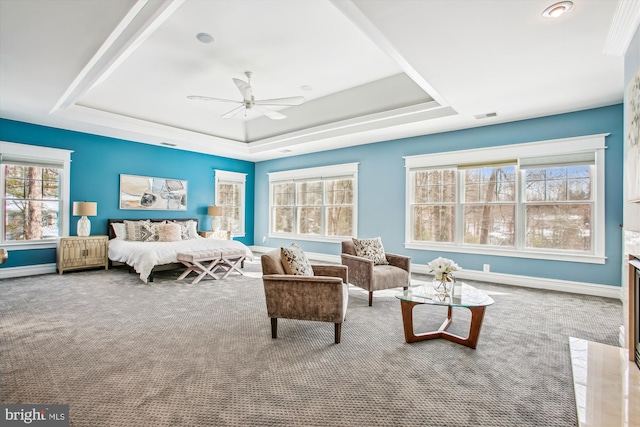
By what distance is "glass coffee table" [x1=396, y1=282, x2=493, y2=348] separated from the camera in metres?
2.73

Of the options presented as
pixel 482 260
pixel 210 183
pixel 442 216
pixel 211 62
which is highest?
pixel 211 62

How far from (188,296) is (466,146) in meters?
5.05

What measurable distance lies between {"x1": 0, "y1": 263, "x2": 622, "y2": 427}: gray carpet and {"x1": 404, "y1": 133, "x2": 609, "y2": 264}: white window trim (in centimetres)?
84

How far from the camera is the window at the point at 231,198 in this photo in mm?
8332

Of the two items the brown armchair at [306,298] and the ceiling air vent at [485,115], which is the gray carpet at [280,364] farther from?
the ceiling air vent at [485,115]

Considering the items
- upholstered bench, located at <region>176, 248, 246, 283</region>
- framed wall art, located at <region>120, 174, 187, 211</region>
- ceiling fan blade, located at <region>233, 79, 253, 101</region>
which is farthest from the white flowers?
framed wall art, located at <region>120, 174, 187, 211</region>

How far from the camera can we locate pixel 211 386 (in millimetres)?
2117

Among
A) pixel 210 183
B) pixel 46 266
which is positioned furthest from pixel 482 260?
pixel 46 266

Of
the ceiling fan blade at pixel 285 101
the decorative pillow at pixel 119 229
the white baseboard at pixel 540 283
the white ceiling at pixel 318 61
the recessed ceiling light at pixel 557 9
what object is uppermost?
the white ceiling at pixel 318 61

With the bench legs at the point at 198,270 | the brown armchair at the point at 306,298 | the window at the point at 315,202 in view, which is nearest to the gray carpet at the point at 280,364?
the brown armchair at the point at 306,298

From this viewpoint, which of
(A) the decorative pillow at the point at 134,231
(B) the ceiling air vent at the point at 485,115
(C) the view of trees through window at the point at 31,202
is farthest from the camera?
(A) the decorative pillow at the point at 134,231

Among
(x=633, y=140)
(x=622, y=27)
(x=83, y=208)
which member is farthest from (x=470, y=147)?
(x=83, y=208)

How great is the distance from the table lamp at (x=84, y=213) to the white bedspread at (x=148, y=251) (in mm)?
460

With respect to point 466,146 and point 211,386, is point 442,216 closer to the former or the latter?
point 466,146
